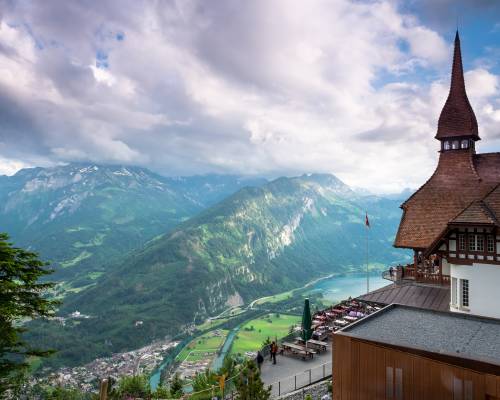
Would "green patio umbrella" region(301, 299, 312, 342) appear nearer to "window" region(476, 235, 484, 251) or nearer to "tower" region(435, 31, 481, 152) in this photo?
"window" region(476, 235, 484, 251)

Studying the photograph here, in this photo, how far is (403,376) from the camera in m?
10.0

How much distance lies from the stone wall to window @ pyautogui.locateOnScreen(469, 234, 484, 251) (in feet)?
36.6

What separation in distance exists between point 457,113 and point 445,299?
647 inches

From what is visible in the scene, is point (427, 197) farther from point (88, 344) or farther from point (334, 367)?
point (88, 344)

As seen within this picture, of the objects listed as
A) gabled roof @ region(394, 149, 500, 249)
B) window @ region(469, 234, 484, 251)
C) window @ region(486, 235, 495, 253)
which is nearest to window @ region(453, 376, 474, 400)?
window @ region(486, 235, 495, 253)

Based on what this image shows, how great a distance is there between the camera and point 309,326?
24.6 metres

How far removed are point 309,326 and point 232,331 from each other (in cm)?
16103

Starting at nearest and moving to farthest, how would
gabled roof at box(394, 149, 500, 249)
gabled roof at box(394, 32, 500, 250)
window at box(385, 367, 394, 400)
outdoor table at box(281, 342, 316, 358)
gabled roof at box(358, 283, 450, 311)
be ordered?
window at box(385, 367, 394, 400) < outdoor table at box(281, 342, 316, 358) < gabled roof at box(358, 283, 450, 311) < gabled roof at box(394, 149, 500, 249) < gabled roof at box(394, 32, 500, 250)

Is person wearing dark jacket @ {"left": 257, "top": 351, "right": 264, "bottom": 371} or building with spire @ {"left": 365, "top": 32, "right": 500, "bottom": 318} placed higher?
building with spire @ {"left": 365, "top": 32, "right": 500, "bottom": 318}

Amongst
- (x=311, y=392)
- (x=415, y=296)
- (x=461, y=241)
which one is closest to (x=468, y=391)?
(x=311, y=392)

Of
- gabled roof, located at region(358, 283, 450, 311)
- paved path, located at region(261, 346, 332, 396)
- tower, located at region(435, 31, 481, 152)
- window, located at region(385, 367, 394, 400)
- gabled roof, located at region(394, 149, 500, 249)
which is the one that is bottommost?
paved path, located at region(261, 346, 332, 396)

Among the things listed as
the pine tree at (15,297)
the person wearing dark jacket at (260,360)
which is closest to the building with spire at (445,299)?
the person wearing dark jacket at (260,360)

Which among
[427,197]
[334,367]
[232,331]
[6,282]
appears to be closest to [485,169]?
[427,197]

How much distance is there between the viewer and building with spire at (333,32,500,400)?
9617 millimetres
